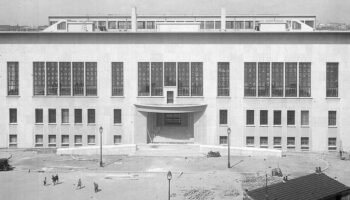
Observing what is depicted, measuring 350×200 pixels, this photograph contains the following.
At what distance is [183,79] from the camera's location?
153ft

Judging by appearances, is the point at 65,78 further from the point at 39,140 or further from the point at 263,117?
the point at 263,117

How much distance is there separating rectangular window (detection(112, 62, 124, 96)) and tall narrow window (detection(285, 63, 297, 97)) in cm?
2146

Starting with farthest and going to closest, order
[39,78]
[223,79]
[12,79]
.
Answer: [12,79] → [39,78] → [223,79]

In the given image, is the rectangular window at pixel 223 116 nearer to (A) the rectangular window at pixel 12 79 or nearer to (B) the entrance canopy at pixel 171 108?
(B) the entrance canopy at pixel 171 108

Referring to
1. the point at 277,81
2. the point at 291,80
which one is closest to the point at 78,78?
the point at 277,81

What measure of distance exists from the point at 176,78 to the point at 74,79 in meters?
13.6

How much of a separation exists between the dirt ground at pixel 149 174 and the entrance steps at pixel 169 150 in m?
1.83

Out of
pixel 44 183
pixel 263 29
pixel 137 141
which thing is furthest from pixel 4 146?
pixel 263 29

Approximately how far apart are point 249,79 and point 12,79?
103ft

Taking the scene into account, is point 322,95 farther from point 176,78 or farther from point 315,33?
point 176,78

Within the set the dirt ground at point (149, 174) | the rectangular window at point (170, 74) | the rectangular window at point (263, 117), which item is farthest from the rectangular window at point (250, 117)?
the rectangular window at point (170, 74)

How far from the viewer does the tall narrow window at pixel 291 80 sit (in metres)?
45.5

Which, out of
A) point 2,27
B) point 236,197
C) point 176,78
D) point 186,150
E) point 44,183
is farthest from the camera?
point 2,27

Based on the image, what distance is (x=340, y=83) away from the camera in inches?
1784
